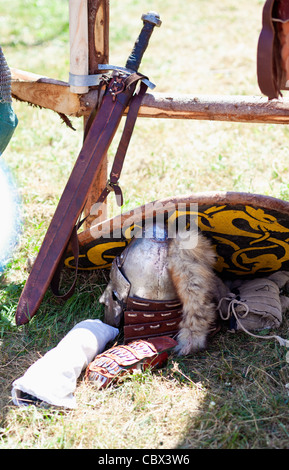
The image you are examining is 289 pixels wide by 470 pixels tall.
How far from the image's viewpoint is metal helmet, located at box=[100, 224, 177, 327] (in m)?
2.63

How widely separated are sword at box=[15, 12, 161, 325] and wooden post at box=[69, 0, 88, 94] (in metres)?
0.21

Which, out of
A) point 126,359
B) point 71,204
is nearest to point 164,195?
point 71,204

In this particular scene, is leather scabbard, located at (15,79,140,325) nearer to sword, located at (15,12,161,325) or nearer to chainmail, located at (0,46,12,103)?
sword, located at (15,12,161,325)

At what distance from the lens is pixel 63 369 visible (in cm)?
234

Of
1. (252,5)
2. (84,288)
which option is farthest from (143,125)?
(252,5)

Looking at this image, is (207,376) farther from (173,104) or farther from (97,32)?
(97,32)

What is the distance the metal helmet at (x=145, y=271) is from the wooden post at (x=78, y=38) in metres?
1.01

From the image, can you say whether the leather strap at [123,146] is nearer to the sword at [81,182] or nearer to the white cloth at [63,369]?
the sword at [81,182]

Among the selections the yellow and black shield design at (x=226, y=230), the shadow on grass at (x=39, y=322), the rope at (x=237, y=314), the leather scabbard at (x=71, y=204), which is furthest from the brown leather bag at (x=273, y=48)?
the shadow on grass at (x=39, y=322)

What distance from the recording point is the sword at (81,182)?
2.82m

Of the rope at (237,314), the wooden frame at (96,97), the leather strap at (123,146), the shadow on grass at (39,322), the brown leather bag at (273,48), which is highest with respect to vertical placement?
the brown leather bag at (273,48)

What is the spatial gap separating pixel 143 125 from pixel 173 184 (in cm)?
142

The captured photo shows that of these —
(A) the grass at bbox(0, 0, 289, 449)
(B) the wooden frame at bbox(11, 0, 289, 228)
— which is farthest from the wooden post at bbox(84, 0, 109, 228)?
(A) the grass at bbox(0, 0, 289, 449)

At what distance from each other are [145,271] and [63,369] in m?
0.64
